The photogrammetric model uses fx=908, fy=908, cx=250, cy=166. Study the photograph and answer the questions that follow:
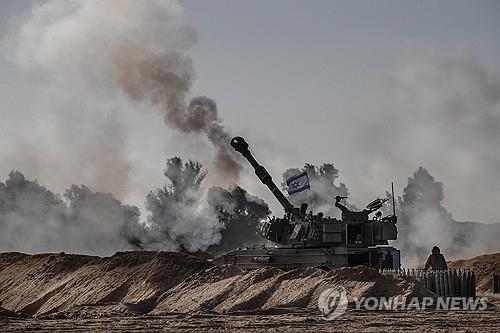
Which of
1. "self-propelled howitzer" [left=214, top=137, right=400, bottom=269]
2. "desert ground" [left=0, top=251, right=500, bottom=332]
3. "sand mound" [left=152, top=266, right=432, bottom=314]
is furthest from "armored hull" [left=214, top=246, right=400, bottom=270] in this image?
"sand mound" [left=152, top=266, right=432, bottom=314]

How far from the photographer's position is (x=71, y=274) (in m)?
37.0

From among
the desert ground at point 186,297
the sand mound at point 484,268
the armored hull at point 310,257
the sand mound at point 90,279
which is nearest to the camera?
the desert ground at point 186,297

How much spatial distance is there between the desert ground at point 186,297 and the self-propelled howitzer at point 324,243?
2.28 meters

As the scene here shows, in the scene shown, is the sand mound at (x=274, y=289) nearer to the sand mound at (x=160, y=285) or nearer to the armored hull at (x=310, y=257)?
the sand mound at (x=160, y=285)

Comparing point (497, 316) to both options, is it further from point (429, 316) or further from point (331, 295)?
point (331, 295)

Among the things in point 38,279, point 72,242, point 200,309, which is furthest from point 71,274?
point 72,242

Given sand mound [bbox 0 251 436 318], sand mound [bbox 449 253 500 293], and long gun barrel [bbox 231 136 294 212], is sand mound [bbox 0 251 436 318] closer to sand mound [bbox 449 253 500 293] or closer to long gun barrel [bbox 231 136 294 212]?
long gun barrel [bbox 231 136 294 212]

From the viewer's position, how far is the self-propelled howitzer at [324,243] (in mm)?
34938

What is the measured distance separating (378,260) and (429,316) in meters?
11.9

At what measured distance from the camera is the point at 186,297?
30328 mm

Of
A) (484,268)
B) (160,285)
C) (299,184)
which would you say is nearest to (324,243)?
(299,184)

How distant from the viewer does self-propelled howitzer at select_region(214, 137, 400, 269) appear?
34.9 metres

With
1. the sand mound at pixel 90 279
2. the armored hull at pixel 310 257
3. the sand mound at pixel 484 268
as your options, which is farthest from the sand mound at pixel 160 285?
the sand mound at pixel 484 268

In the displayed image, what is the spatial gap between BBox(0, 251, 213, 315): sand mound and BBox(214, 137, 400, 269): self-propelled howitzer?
242 centimetres
